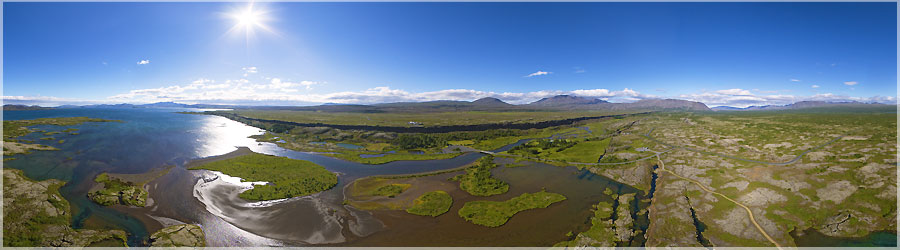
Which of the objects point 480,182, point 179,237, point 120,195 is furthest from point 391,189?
point 120,195

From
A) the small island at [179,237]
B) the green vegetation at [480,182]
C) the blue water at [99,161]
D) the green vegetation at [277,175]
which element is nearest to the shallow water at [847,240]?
the green vegetation at [480,182]

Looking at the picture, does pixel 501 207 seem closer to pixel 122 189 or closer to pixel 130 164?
pixel 122 189

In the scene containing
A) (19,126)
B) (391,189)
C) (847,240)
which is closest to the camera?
(847,240)

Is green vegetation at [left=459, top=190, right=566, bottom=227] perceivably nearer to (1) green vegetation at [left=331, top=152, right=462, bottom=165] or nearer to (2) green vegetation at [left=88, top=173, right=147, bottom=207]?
(1) green vegetation at [left=331, top=152, right=462, bottom=165]

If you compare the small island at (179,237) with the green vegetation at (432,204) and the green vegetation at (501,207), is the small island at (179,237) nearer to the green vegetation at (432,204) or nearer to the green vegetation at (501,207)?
the green vegetation at (432,204)

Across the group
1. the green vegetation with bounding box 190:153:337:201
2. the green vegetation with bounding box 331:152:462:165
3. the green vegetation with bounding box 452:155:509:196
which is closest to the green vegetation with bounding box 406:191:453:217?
the green vegetation with bounding box 452:155:509:196
